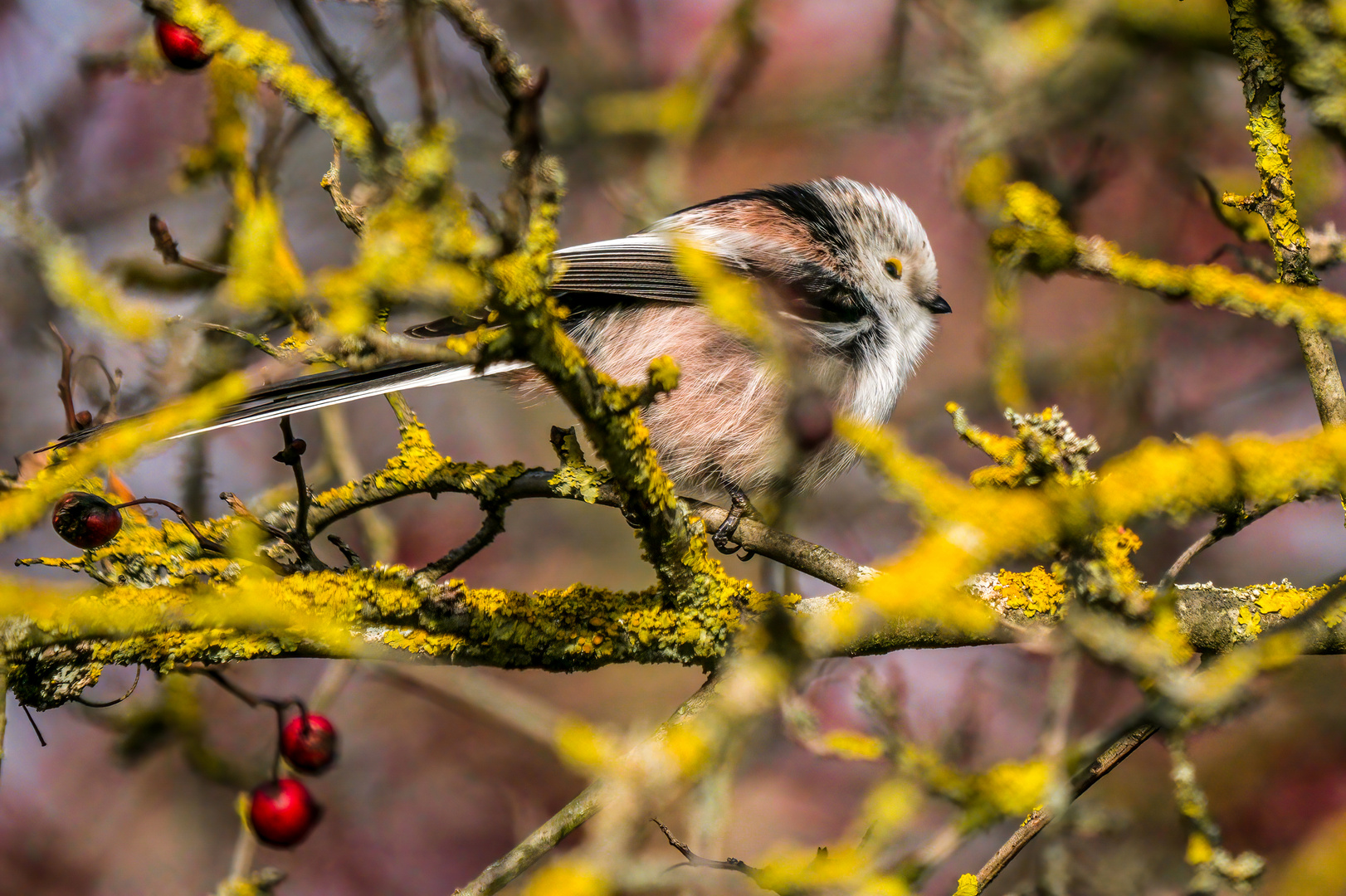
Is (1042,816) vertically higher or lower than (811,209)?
lower

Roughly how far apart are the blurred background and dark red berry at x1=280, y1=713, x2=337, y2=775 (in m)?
0.65

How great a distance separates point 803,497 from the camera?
10.3ft

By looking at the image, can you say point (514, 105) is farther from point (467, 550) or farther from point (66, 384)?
point (66, 384)

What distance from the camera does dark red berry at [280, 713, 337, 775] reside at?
254cm

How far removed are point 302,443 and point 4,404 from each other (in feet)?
10.5

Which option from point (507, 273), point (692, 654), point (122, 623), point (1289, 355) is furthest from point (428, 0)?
point (1289, 355)

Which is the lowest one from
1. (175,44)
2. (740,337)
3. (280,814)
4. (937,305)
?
(280,814)

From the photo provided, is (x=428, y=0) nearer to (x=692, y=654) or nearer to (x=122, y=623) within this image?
(x=122, y=623)

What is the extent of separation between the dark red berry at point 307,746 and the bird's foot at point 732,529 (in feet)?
4.00

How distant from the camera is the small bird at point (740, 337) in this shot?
9.50 feet

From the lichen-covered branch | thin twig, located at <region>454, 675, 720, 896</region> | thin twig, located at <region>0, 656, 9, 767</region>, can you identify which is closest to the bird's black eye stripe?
the lichen-covered branch

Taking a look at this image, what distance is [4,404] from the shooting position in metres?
4.18

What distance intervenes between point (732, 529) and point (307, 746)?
1.32 metres

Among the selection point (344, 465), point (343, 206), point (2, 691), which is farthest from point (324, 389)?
point (344, 465)
